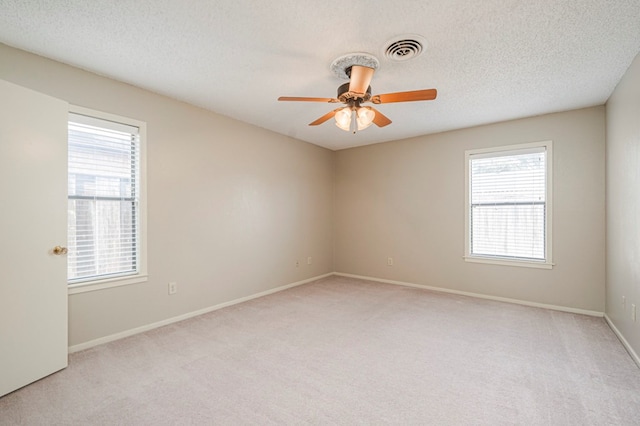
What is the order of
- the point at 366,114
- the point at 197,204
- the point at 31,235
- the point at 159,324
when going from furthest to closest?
A: the point at 197,204, the point at 159,324, the point at 366,114, the point at 31,235

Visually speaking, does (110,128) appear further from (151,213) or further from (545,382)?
(545,382)

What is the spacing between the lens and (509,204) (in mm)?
4098

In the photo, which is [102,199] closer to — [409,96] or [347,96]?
[347,96]

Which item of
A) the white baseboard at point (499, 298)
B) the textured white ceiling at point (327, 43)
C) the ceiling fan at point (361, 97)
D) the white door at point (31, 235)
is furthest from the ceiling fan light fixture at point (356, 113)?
the white baseboard at point (499, 298)

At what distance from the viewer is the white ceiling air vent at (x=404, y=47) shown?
2152 millimetres

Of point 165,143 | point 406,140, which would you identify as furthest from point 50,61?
point 406,140

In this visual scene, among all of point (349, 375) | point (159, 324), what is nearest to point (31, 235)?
point (159, 324)

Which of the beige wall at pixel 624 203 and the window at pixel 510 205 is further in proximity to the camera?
the window at pixel 510 205

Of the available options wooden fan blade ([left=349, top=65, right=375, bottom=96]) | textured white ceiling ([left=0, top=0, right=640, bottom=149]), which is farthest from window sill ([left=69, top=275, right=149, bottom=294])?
wooden fan blade ([left=349, top=65, right=375, bottom=96])

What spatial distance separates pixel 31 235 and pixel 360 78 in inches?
104

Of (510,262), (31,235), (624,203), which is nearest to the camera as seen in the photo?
(31,235)

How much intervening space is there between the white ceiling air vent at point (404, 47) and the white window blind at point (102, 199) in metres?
2.52

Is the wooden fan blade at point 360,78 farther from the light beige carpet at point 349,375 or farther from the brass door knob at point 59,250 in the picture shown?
the brass door knob at point 59,250

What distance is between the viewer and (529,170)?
3973 millimetres
